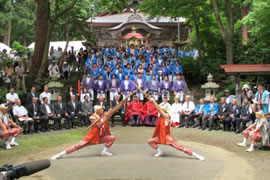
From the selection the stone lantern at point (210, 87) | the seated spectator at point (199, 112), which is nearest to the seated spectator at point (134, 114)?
the seated spectator at point (199, 112)

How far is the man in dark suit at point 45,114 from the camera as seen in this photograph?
13992 millimetres

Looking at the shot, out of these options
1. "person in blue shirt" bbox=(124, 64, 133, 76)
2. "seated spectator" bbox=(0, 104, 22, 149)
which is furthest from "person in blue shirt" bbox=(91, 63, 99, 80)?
"seated spectator" bbox=(0, 104, 22, 149)

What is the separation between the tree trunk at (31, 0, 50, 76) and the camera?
19.3m

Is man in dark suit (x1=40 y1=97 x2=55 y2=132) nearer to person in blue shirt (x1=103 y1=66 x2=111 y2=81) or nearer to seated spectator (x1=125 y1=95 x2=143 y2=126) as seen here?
seated spectator (x1=125 y1=95 x2=143 y2=126)

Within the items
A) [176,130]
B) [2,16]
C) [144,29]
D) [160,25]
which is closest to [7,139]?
[176,130]

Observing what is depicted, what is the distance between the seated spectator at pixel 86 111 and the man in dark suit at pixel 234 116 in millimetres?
6388

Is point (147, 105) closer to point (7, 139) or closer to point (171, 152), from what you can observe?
point (171, 152)

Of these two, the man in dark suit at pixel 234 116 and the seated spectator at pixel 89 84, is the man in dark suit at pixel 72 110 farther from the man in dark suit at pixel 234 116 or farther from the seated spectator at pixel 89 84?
the man in dark suit at pixel 234 116

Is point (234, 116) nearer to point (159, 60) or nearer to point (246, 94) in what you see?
point (246, 94)

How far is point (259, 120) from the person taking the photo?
10.0 metres

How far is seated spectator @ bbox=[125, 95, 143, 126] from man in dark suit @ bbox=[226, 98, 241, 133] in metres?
4.20

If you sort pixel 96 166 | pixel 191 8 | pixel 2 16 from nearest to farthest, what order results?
1. pixel 96 166
2. pixel 191 8
3. pixel 2 16

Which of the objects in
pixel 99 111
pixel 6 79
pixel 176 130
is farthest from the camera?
pixel 6 79

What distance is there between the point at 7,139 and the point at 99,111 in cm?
345
